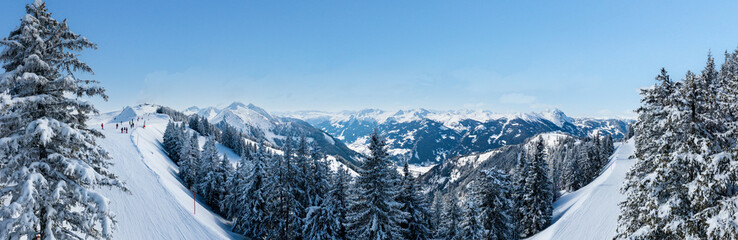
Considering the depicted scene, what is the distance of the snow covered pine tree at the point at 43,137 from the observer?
8.48 m

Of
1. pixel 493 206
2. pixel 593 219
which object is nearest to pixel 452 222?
pixel 493 206

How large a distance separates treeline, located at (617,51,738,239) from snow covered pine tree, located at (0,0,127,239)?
18892 mm

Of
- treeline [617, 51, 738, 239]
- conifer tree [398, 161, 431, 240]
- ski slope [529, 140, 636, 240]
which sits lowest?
ski slope [529, 140, 636, 240]

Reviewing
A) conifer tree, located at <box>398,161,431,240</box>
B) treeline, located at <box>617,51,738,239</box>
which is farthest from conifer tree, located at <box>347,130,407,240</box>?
treeline, located at <box>617,51,738,239</box>

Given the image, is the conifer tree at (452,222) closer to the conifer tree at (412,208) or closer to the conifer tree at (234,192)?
the conifer tree at (412,208)

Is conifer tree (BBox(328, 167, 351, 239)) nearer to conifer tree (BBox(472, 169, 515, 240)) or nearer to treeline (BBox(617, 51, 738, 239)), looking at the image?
conifer tree (BBox(472, 169, 515, 240))

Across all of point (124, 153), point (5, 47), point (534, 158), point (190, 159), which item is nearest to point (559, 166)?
point (534, 158)

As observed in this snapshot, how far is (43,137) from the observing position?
8.26 meters

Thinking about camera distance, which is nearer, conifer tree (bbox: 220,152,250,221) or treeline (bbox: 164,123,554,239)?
treeline (bbox: 164,123,554,239)

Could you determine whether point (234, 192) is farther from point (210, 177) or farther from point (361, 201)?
point (361, 201)

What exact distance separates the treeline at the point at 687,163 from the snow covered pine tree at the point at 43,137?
18.9 metres

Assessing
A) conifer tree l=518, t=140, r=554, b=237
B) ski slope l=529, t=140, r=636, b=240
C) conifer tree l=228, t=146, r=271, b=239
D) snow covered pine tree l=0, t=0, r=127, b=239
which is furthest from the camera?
conifer tree l=518, t=140, r=554, b=237

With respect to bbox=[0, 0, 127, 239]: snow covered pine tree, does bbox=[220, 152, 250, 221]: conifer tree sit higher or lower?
lower

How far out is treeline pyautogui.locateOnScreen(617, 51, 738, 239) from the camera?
1040 centimetres
